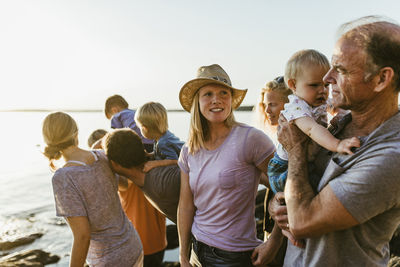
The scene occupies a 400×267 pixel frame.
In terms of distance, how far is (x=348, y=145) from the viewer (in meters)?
1.43

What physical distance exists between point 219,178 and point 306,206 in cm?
87

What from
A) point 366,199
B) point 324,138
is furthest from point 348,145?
point 366,199

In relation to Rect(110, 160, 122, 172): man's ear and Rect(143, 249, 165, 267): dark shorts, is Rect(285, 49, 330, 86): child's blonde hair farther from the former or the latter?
Rect(143, 249, 165, 267): dark shorts

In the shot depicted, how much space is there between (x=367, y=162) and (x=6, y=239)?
1163 centimetres

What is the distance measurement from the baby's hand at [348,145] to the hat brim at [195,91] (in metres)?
1.23

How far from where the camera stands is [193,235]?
8.10 ft

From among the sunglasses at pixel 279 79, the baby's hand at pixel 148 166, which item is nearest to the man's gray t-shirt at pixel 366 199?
the baby's hand at pixel 148 166

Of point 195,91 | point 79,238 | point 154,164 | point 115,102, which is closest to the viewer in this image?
point 79,238

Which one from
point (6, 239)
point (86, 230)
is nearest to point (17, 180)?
point (6, 239)

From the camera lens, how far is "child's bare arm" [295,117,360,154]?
1.44 meters

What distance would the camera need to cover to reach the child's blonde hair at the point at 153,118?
3854 millimetres

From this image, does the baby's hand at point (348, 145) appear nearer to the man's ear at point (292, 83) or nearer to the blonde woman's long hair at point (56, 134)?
the man's ear at point (292, 83)

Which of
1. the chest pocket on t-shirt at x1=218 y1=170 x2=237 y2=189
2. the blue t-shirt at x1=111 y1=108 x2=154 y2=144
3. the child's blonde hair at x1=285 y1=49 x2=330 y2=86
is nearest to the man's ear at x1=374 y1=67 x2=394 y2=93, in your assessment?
the child's blonde hair at x1=285 y1=49 x2=330 y2=86

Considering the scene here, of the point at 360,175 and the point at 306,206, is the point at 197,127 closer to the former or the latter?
the point at 306,206
